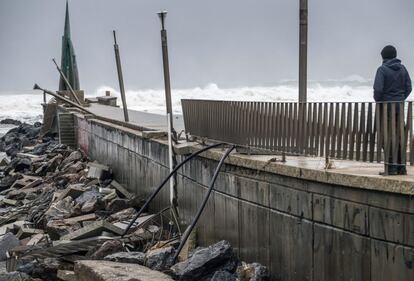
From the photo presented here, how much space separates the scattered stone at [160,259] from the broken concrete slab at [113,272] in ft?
0.83

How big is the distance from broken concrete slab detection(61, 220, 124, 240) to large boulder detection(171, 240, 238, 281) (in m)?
2.65

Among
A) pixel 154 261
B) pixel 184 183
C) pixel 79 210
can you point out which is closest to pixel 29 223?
pixel 79 210

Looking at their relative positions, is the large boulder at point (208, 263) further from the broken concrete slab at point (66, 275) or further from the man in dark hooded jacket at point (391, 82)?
the man in dark hooded jacket at point (391, 82)

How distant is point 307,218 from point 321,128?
95cm

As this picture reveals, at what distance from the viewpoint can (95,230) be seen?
10375 mm

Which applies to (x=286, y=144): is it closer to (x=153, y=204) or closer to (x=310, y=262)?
(x=310, y=262)

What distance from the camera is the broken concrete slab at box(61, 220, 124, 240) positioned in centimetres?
1036

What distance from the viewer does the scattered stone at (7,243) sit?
10.8 m

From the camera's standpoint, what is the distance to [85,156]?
21.0 m

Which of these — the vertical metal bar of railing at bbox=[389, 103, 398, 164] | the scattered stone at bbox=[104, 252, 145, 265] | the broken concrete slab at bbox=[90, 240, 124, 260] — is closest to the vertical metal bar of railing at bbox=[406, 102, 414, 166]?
the vertical metal bar of railing at bbox=[389, 103, 398, 164]

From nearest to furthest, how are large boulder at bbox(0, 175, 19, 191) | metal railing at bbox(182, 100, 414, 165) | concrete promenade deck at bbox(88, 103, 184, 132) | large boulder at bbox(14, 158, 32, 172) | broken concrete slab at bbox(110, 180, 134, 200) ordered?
metal railing at bbox(182, 100, 414, 165)
broken concrete slab at bbox(110, 180, 134, 200)
concrete promenade deck at bbox(88, 103, 184, 132)
large boulder at bbox(0, 175, 19, 191)
large boulder at bbox(14, 158, 32, 172)

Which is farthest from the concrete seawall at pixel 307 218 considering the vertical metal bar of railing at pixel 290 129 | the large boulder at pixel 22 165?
the large boulder at pixel 22 165

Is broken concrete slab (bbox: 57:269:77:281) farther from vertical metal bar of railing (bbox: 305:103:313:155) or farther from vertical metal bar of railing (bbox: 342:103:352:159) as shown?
vertical metal bar of railing (bbox: 342:103:352:159)

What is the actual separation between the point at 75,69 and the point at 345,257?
1387 inches
